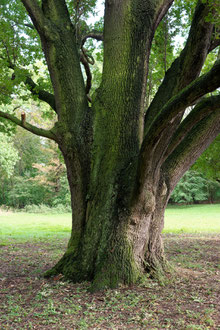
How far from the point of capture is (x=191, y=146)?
16.3 ft

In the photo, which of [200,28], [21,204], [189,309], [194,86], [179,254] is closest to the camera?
[194,86]

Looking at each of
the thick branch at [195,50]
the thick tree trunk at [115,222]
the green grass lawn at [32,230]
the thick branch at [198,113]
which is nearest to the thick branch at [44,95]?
the thick tree trunk at [115,222]

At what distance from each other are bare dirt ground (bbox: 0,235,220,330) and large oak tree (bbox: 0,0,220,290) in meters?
0.30

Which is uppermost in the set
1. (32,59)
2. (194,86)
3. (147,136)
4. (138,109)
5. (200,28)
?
(32,59)

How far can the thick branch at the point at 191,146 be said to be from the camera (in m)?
4.92

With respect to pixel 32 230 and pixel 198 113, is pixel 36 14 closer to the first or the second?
pixel 198 113

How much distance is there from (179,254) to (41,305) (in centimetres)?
447

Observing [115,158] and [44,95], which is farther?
[44,95]

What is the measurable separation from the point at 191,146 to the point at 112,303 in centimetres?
269

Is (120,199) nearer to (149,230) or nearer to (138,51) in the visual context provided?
(149,230)

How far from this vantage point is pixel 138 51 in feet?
16.8

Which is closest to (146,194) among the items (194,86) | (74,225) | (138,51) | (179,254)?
(74,225)

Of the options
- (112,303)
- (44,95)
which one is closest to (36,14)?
(44,95)

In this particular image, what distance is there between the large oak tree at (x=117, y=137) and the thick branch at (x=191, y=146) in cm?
2
